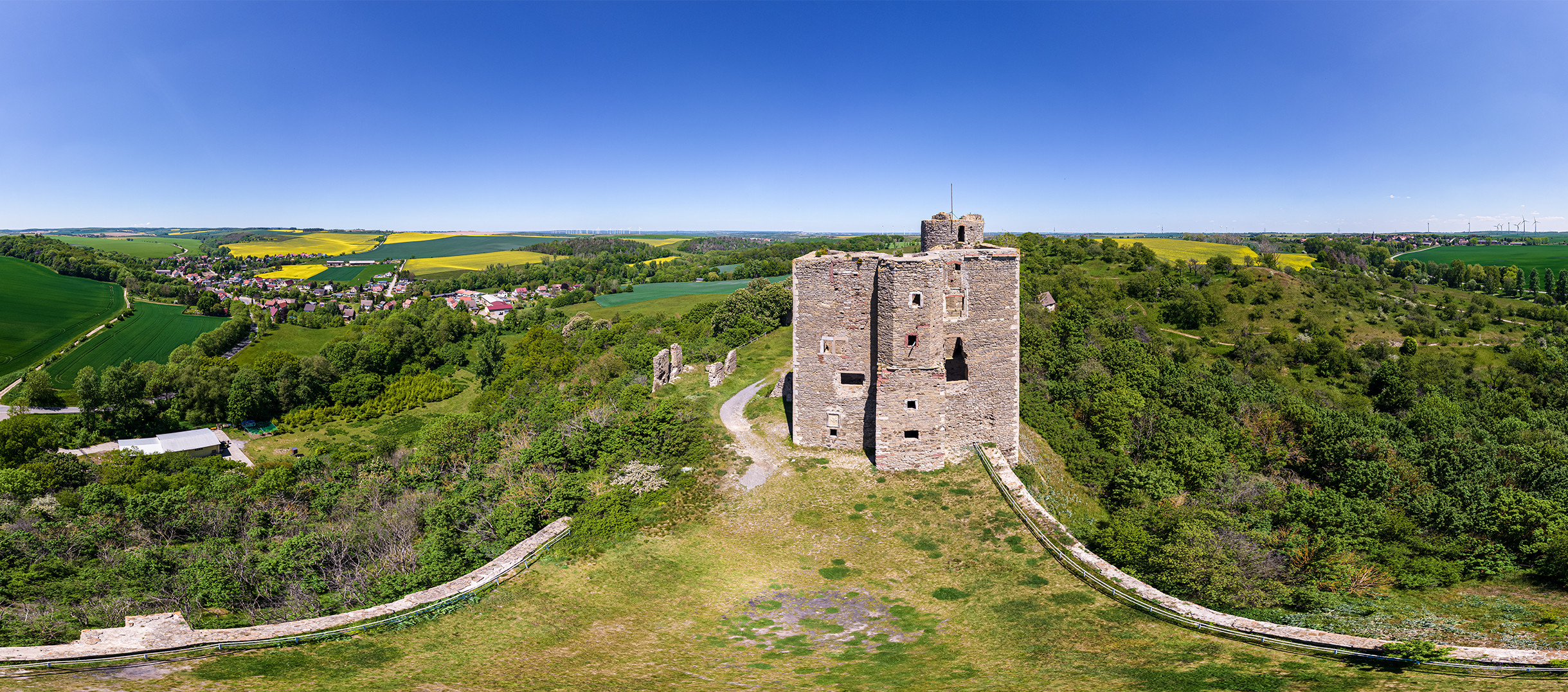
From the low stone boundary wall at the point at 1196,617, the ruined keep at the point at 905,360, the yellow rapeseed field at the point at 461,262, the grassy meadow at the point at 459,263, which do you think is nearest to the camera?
the low stone boundary wall at the point at 1196,617

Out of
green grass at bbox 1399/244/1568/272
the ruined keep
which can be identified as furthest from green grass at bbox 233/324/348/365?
green grass at bbox 1399/244/1568/272

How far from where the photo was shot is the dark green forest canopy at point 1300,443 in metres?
23.5

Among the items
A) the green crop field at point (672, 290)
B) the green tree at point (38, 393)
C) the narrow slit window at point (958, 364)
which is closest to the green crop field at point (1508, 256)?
the green crop field at point (672, 290)

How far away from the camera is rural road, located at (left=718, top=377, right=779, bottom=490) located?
87.5ft

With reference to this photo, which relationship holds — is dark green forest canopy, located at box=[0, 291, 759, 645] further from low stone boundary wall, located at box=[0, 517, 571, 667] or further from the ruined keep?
the ruined keep

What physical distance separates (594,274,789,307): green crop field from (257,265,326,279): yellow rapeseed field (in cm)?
8316

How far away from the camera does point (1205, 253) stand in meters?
130

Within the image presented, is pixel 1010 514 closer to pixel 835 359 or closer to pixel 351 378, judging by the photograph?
pixel 835 359

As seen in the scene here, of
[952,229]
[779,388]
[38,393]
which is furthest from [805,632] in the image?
[38,393]

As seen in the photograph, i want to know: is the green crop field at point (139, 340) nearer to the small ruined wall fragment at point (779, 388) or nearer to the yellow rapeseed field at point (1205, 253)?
the small ruined wall fragment at point (779, 388)

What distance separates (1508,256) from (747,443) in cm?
23541

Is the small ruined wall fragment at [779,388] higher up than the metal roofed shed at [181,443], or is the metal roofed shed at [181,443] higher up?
the small ruined wall fragment at [779,388]

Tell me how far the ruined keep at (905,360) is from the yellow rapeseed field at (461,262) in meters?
162

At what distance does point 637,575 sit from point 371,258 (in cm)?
21246
